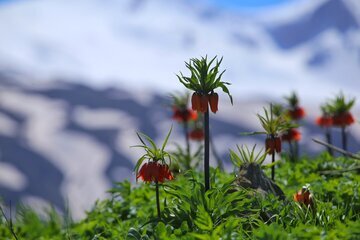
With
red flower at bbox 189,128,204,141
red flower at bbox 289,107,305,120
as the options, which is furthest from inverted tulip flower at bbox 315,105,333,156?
red flower at bbox 189,128,204,141

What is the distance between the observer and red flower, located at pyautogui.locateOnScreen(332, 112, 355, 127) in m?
7.98

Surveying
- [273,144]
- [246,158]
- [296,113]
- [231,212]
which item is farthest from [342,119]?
[231,212]

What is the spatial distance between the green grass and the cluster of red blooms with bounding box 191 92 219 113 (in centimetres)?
45

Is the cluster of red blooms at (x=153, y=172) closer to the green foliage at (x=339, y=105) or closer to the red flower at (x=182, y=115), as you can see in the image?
the green foliage at (x=339, y=105)

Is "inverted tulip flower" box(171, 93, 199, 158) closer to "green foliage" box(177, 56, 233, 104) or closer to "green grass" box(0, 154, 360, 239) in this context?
"green grass" box(0, 154, 360, 239)

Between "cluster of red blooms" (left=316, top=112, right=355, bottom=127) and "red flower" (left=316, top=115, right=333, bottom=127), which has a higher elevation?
"red flower" (left=316, top=115, right=333, bottom=127)

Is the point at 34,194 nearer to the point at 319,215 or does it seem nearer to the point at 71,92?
the point at 71,92

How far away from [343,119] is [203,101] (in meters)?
4.02

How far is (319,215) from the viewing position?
14.1ft

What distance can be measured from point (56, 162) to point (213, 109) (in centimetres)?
12954

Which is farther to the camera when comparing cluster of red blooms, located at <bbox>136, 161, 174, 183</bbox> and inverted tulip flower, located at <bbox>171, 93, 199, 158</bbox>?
inverted tulip flower, located at <bbox>171, 93, 199, 158</bbox>

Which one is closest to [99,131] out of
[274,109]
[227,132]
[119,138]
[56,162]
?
[119,138]

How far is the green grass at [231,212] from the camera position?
360 cm

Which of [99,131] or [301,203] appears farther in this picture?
[99,131]
